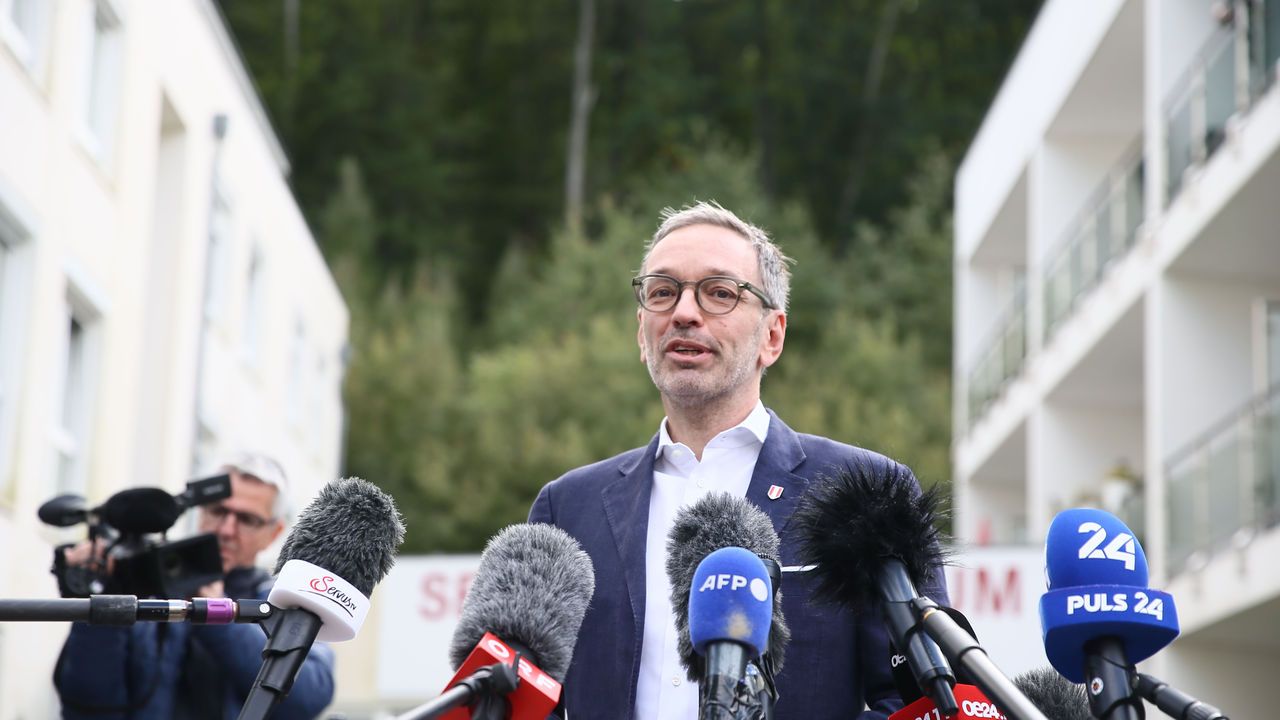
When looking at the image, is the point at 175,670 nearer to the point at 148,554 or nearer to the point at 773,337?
the point at 148,554

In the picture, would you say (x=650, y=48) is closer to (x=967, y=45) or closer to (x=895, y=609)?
(x=967, y=45)

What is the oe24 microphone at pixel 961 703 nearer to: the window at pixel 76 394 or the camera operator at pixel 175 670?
the camera operator at pixel 175 670

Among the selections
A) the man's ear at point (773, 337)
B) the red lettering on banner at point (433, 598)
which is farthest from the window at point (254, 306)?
the man's ear at point (773, 337)

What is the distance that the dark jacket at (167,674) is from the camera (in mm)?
6082

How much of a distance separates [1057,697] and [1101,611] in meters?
0.78

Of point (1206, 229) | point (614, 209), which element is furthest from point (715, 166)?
point (1206, 229)

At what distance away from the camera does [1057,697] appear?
4105mm

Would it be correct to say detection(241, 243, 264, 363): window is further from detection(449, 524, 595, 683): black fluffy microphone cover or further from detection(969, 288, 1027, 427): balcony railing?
detection(449, 524, 595, 683): black fluffy microphone cover

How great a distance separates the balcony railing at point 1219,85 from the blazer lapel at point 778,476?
13846mm

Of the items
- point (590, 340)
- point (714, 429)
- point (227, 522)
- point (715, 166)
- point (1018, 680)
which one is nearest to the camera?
point (1018, 680)

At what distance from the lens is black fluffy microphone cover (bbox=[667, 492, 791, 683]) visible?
3.76 m

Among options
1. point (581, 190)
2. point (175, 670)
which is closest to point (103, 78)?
point (175, 670)

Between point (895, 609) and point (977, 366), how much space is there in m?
30.2

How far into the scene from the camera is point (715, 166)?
171ft
